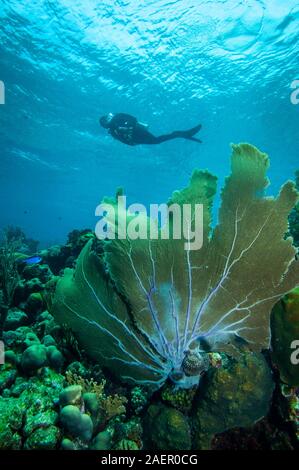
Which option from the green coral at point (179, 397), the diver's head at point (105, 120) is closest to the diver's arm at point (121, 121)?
the diver's head at point (105, 120)

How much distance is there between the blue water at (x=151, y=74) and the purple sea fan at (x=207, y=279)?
487 inches

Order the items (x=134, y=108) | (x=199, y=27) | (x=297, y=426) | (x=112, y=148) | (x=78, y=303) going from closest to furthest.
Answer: (x=297, y=426) → (x=78, y=303) → (x=199, y=27) → (x=134, y=108) → (x=112, y=148)

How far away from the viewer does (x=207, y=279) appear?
336 cm

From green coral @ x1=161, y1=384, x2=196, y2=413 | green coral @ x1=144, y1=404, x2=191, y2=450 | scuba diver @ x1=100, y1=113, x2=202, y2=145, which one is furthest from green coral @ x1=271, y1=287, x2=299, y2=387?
scuba diver @ x1=100, y1=113, x2=202, y2=145

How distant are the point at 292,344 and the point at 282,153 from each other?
29.5 meters

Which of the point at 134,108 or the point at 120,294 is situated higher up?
the point at 134,108

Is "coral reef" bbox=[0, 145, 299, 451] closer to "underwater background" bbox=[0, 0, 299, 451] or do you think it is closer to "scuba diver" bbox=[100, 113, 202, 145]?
"underwater background" bbox=[0, 0, 299, 451]

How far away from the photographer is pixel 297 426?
3.12 metres

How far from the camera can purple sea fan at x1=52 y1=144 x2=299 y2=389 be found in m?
3.22

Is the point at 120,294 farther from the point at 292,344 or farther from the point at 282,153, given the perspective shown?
the point at 282,153

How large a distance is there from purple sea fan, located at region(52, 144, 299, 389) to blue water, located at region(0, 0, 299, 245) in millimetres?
12358

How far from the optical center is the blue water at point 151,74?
1256 centimetres

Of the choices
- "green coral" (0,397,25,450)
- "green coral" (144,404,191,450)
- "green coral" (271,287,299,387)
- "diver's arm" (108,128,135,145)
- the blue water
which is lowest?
"green coral" (144,404,191,450)

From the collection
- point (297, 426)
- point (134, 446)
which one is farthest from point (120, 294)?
point (297, 426)
